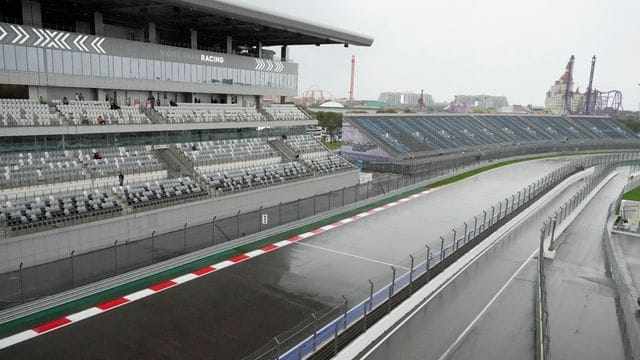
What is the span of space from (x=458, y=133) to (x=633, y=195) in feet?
103

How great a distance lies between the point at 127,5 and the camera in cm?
2712

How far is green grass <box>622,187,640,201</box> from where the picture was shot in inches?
1465

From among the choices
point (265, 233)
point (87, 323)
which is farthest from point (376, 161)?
point (87, 323)

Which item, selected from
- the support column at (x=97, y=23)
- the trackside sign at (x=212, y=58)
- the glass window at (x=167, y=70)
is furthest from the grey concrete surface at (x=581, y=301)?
the support column at (x=97, y=23)

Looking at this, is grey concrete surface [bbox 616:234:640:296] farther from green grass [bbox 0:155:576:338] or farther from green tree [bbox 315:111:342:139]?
green tree [bbox 315:111:342:139]

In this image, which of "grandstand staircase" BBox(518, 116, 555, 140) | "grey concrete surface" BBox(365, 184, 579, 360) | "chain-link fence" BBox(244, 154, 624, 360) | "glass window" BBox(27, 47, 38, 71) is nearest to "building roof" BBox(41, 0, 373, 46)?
"glass window" BBox(27, 47, 38, 71)

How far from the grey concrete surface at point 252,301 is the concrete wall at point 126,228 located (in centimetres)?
546

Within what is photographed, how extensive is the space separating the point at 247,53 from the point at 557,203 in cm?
2860

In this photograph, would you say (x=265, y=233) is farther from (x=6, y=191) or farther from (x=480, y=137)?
(x=480, y=137)

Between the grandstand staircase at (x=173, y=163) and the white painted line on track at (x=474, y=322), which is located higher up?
the grandstand staircase at (x=173, y=163)

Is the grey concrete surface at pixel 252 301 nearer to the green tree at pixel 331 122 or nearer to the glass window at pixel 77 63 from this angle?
the glass window at pixel 77 63

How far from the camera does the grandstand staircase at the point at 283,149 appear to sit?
37006 millimetres

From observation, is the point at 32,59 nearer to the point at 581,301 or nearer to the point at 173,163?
the point at 173,163

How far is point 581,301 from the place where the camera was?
57.7 feet
